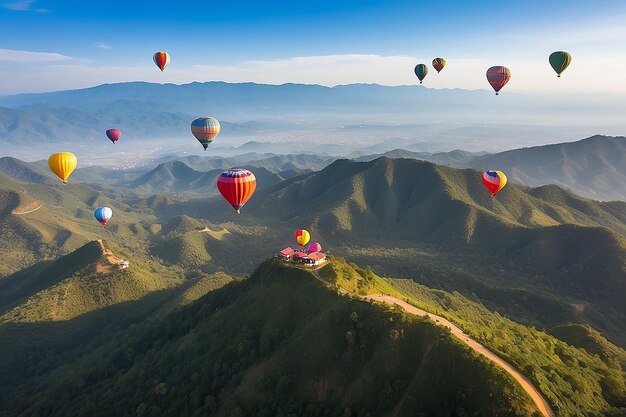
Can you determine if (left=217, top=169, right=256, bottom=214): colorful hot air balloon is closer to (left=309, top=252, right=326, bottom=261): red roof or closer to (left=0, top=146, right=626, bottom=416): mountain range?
(left=0, top=146, right=626, bottom=416): mountain range

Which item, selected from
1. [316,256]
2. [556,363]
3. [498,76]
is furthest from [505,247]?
[316,256]

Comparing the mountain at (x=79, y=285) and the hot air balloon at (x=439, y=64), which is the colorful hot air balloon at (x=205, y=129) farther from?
the hot air balloon at (x=439, y=64)

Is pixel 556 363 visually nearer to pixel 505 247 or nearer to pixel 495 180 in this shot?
pixel 495 180

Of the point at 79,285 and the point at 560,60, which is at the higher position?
the point at 560,60

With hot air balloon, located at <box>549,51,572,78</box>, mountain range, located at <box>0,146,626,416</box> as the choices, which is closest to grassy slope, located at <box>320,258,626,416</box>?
mountain range, located at <box>0,146,626,416</box>

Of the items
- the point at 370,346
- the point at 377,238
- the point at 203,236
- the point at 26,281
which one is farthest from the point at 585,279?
the point at 26,281

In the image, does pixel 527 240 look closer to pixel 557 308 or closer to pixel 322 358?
pixel 557 308
